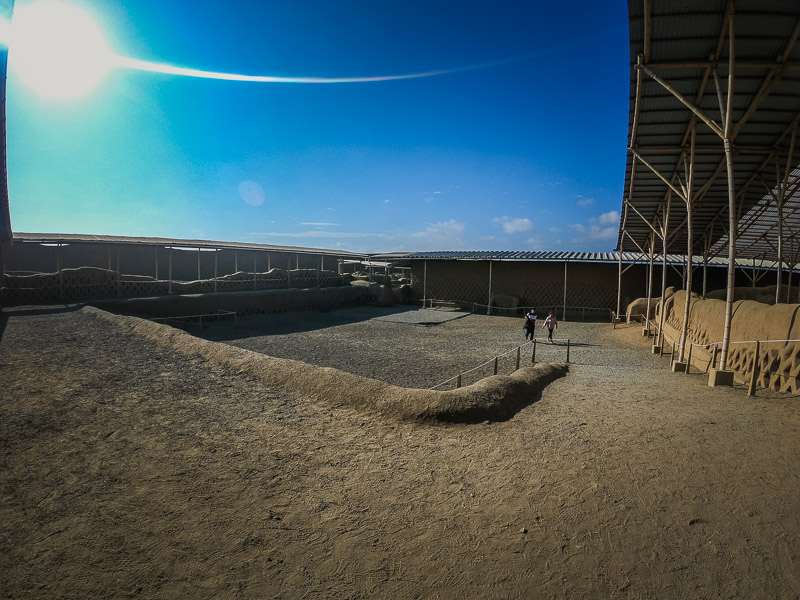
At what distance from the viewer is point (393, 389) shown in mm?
7461

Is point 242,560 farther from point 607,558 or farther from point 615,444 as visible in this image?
point 615,444

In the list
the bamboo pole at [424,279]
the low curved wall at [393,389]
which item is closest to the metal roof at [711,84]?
the low curved wall at [393,389]

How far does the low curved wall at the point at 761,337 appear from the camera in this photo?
8.34m

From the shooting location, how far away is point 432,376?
11.3 metres

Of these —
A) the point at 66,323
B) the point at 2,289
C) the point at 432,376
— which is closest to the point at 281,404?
the point at 432,376

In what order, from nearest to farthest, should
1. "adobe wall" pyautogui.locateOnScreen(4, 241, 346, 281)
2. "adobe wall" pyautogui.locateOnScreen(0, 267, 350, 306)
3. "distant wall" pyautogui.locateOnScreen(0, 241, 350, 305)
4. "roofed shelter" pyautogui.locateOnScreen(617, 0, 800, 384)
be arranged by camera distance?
"roofed shelter" pyautogui.locateOnScreen(617, 0, 800, 384) → "adobe wall" pyautogui.locateOnScreen(0, 267, 350, 306) → "distant wall" pyautogui.locateOnScreen(0, 241, 350, 305) → "adobe wall" pyautogui.locateOnScreen(4, 241, 346, 281)

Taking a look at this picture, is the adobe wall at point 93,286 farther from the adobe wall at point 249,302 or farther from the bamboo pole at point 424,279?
the bamboo pole at point 424,279

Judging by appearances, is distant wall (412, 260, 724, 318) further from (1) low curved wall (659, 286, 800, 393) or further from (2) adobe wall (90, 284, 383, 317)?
(1) low curved wall (659, 286, 800, 393)

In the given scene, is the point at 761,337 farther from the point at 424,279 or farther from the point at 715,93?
the point at 424,279

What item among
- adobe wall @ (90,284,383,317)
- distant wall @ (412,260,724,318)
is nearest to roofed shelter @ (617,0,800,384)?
distant wall @ (412,260,724,318)

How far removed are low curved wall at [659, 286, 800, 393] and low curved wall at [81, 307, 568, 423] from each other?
3.94 m

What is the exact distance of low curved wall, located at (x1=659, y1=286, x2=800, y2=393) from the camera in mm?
8342

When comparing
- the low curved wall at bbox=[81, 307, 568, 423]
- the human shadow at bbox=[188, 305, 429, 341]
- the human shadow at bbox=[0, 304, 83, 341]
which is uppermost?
the human shadow at bbox=[0, 304, 83, 341]

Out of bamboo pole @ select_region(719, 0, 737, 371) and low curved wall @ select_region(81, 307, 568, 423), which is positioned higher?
bamboo pole @ select_region(719, 0, 737, 371)
